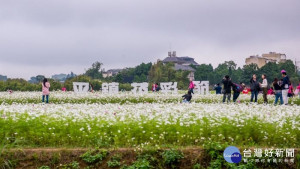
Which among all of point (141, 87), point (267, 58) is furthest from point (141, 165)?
point (267, 58)

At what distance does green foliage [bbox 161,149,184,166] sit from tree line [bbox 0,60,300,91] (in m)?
36.0

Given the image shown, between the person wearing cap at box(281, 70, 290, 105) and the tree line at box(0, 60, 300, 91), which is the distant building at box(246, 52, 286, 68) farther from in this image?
the person wearing cap at box(281, 70, 290, 105)

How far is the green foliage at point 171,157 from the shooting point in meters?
7.42

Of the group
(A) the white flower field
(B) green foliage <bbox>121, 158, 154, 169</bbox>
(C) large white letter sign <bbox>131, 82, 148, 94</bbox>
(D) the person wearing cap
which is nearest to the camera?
(B) green foliage <bbox>121, 158, 154, 169</bbox>

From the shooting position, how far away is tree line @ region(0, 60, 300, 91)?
142 ft

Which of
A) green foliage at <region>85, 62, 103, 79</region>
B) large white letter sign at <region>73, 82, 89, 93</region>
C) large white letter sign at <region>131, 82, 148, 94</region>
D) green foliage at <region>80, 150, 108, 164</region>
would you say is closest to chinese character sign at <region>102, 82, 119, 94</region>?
large white letter sign at <region>131, 82, 148, 94</region>

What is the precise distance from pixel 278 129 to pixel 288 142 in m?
0.45

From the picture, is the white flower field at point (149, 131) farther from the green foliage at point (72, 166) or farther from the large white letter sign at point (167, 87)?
the large white letter sign at point (167, 87)

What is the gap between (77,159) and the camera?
7707mm

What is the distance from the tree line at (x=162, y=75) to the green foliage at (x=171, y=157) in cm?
3603

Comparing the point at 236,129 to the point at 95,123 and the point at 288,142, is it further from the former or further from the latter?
the point at 95,123

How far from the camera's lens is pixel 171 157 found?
291 inches

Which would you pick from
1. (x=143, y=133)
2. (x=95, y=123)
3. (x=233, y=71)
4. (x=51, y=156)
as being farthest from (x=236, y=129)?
(x=233, y=71)

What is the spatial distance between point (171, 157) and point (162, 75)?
54.1m
